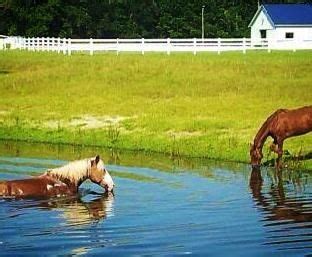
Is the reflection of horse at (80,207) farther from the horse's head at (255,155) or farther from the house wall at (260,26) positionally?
the house wall at (260,26)

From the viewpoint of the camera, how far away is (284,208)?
14891 millimetres

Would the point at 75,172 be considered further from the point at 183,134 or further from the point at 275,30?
the point at 275,30

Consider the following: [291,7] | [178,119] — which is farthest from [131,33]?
[178,119]

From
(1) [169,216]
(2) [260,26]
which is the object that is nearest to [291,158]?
(1) [169,216]

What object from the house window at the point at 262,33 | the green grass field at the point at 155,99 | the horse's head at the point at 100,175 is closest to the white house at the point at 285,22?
the house window at the point at 262,33

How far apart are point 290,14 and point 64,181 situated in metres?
71.2

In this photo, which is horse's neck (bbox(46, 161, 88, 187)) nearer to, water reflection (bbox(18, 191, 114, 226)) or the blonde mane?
the blonde mane

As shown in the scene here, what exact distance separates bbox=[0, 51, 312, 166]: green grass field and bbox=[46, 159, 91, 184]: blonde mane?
7.68 m

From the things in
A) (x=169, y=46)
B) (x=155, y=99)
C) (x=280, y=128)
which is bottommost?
(x=280, y=128)

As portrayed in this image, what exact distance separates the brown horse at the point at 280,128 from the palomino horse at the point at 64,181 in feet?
20.9

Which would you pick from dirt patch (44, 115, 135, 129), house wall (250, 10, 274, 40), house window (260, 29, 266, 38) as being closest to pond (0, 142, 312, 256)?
dirt patch (44, 115, 135, 129)

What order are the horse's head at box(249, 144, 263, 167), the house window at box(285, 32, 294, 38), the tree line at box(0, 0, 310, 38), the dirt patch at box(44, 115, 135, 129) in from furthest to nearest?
the tree line at box(0, 0, 310, 38)
the house window at box(285, 32, 294, 38)
the dirt patch at box(44, 115, 135, 129)
the horse's head at box(249, 144, 263, 167)

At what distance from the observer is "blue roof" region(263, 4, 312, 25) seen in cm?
8275

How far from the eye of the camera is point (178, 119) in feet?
97.9
